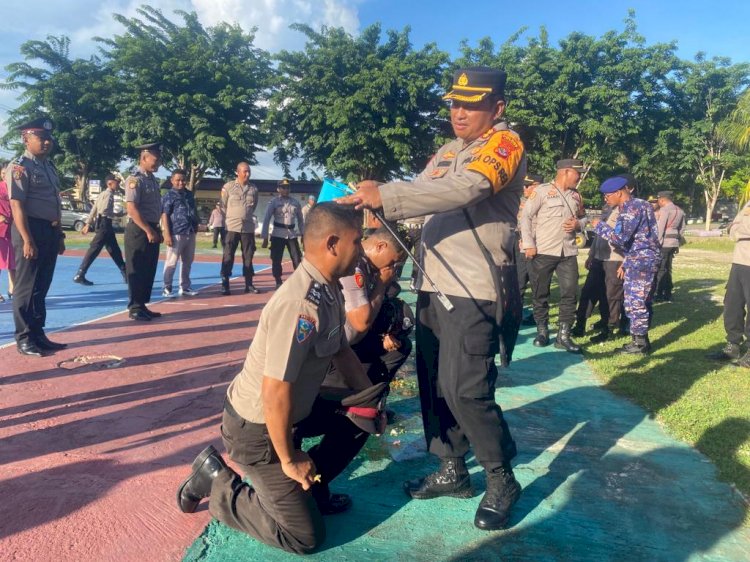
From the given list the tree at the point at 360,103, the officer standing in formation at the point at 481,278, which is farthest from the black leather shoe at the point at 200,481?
the tree at the point at 360,103

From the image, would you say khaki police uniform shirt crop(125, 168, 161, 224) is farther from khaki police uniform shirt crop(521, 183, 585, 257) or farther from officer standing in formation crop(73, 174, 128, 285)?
khaki police uniform shirt crop(521, 183, 585, 257)

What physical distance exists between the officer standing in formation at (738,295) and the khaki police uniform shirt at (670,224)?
3859mm

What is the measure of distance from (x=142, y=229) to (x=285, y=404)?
4964mm

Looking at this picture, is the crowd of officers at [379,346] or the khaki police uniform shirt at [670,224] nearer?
the crowd of officers at [379,346]

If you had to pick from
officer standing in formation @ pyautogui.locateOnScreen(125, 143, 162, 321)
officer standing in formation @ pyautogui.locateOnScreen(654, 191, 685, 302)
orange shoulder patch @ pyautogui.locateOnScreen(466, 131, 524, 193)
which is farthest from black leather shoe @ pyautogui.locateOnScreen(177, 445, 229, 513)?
officer standing in formation @ pyautogui.locateOnScreen(654, 191, 685, 302)

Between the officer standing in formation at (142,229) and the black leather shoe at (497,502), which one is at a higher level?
the officer standing in formation at (142,229)

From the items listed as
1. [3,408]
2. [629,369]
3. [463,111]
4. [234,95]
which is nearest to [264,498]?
[463,111]

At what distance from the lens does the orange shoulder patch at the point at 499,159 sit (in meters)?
2.32

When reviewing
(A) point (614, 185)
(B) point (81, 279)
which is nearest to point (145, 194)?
(B) point (81, 279)

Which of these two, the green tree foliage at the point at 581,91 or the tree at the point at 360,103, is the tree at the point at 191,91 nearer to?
the tree at the point at 360,103

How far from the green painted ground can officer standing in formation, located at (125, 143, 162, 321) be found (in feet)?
12.9

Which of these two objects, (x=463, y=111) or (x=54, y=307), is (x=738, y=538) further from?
(x=54, y=307)

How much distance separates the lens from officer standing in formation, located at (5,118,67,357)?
4809 mm

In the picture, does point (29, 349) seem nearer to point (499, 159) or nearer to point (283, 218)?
point (499, 159)
